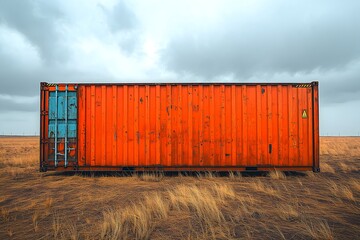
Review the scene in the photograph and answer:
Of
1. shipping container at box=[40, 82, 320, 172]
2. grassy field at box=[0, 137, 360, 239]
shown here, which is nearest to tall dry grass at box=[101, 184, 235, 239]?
grassy field at box=[0, 137, 360, 239]

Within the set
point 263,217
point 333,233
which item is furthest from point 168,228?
point 333,233

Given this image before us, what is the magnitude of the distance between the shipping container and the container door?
0.04m

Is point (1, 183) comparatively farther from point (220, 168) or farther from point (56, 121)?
point (220, 168)

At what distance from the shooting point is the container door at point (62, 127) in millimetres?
8836

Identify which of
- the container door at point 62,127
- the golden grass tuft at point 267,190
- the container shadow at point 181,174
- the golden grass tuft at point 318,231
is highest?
the container door at point 62,127

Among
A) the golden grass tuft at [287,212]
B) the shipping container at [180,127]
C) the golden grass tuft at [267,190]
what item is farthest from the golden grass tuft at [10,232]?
the golden grass tuft at [267,190]

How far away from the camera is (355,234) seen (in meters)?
3.99

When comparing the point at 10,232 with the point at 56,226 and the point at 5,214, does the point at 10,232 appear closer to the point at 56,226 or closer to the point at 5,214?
the point at 56,226

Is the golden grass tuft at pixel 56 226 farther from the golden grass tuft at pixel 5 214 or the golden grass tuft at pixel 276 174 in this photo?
the golden grass tuft at pixel 276 174

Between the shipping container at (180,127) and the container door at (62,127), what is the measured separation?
0.04 metres

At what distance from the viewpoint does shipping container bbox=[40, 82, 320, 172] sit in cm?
877

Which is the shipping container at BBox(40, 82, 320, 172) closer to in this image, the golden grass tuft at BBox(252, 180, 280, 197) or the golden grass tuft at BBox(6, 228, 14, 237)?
the golden grass tuft at BBox(252, 180, 280, 197)

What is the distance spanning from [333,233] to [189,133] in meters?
5.62

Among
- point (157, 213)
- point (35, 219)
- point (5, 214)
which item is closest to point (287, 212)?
point (157, 213)
